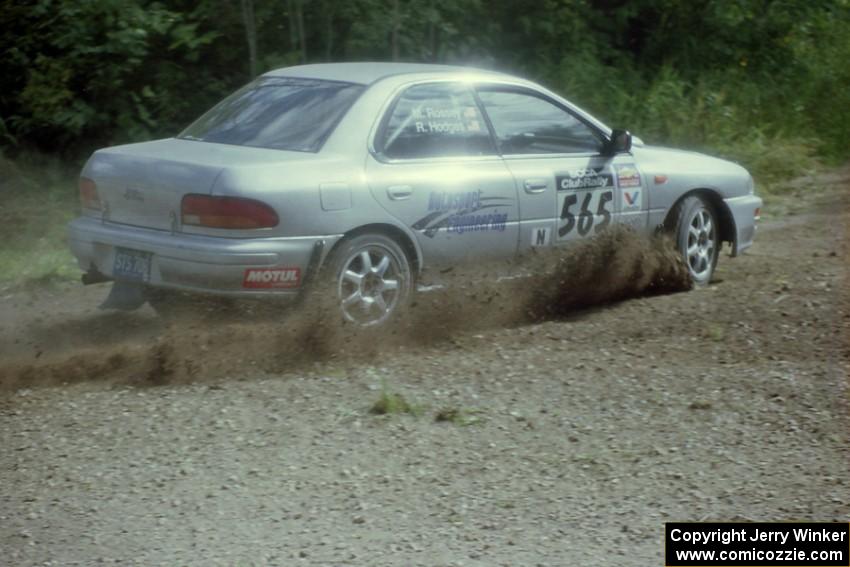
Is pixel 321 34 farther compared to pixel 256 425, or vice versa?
pixel 321 34

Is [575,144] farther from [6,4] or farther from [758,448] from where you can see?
[6,4]

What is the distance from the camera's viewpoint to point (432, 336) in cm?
747

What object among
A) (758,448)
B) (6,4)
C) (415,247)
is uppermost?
(6,4)

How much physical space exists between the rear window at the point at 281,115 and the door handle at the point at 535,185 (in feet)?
3.88

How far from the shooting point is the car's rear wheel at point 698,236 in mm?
9031

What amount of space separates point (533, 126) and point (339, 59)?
5587mm

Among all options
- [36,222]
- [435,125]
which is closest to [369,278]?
[435,125]

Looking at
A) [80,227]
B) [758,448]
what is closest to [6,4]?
[80,227]

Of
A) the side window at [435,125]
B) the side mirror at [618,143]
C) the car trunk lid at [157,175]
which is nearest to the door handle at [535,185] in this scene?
the side window at [435,125]

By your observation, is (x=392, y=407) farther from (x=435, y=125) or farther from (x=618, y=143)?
(x=618, y=143)

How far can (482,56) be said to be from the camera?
14766 mm

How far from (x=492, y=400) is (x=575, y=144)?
2790mm

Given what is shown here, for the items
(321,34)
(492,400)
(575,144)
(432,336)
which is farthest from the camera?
(321,34)

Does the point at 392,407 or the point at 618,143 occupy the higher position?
the point at 618,143
